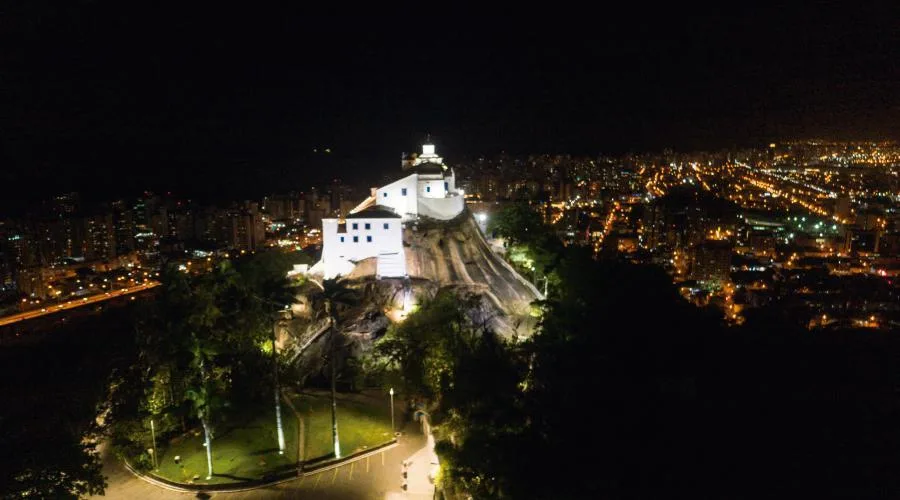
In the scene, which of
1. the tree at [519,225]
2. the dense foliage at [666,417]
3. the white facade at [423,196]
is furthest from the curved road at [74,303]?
the dense foliage at [666,417]

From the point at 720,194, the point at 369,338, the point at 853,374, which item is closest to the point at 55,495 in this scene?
the point at 369,338

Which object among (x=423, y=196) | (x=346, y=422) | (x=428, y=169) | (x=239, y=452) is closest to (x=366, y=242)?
(x=423, y=196)

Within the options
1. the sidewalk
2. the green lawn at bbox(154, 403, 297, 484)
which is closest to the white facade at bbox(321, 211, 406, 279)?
the green lawn at bbox(154, 403, 297, 484)

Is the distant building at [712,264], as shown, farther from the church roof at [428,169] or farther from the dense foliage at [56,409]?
the dense foliage at [56,409]

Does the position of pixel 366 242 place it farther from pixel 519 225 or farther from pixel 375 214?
pixel 519 225

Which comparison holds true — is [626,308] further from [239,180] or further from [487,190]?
[239,180]

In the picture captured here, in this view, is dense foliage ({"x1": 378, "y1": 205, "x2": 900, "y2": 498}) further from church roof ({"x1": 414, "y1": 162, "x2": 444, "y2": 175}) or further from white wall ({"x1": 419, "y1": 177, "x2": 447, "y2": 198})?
church roof ({"x1": 414, "y1": 162, "x2": 444, "y2": 175})
